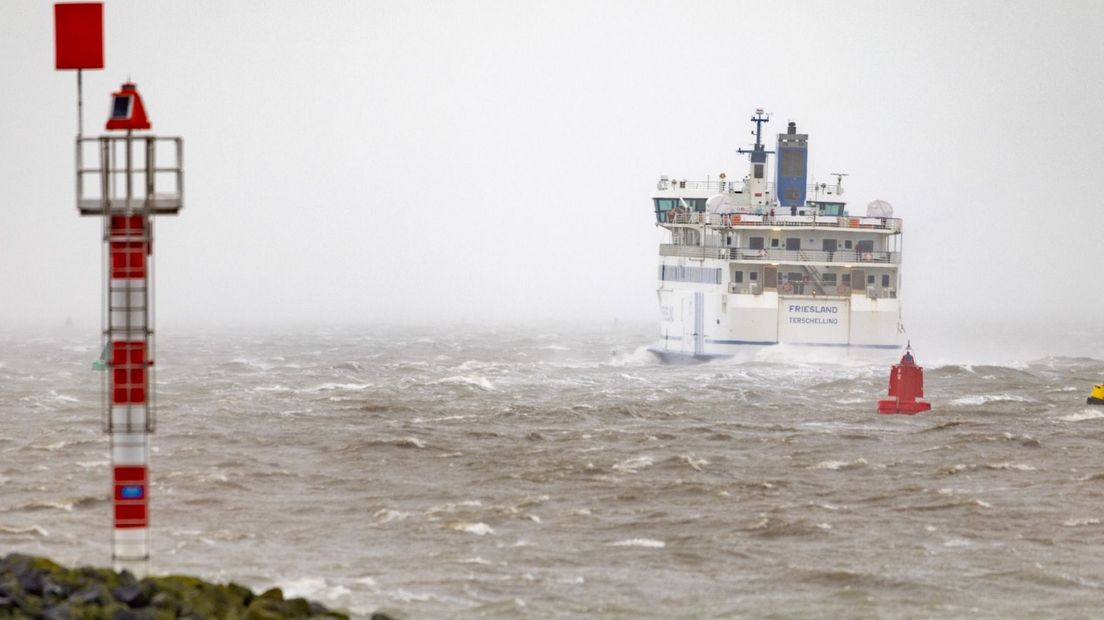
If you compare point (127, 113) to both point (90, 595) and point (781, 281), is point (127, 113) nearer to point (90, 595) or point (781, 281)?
point (90, 595)

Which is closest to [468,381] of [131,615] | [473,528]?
[473,528]

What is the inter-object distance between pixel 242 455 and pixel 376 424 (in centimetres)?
768

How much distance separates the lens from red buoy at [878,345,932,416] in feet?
143

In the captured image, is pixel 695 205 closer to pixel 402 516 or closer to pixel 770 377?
pixel 770 377

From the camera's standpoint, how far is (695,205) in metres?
72.8

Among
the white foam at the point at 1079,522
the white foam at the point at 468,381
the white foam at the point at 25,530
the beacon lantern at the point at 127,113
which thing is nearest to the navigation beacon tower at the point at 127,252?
the beacon lantern at the point at 127,113

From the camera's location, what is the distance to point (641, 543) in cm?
2278

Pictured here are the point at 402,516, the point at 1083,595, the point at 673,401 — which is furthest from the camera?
the point at 673,401

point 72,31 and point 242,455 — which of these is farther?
point 242,455

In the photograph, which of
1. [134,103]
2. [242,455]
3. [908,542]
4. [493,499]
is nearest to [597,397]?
[242,455]

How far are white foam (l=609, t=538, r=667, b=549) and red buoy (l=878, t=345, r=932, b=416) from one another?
71.7 feet

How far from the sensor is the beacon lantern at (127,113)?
621 inches

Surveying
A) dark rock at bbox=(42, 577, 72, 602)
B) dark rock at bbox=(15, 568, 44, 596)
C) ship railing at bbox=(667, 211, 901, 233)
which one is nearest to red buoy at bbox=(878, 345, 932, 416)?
ship railing at bbox=(667, 211, 901, 233)

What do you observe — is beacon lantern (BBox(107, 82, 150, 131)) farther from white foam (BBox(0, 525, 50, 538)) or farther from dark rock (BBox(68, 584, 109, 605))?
white foam (BBox(0, 525, 50, 538))
